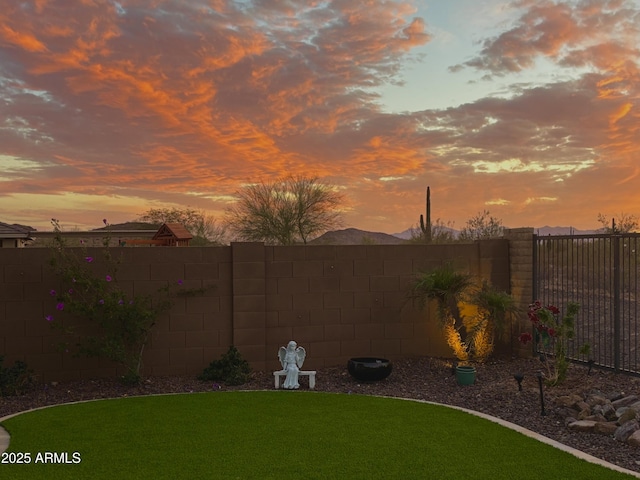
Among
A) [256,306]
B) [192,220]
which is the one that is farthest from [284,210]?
[256,306]

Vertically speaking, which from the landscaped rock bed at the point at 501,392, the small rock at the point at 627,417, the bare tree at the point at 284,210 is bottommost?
the landscaped rock bed at the point at 501,392

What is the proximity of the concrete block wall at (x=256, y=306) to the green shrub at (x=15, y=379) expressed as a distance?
0.91 feet

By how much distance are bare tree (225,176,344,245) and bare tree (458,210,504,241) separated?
524 cm

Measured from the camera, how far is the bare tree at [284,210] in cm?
2194

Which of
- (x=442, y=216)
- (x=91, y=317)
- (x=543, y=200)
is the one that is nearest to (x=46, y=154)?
(x=91, y=317)

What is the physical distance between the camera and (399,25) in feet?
33.3

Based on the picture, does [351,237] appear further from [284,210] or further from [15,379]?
[15,379]

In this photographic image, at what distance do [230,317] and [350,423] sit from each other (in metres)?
3.38

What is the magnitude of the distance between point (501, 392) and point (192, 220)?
2185cm

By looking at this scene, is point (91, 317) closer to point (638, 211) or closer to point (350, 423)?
point (350, 423)

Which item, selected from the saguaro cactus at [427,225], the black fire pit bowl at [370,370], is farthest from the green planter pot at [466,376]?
the saguaro cactus at [427,225]

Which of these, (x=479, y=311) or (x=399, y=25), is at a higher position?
(x=399, y=25)

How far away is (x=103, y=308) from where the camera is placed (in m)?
7.82

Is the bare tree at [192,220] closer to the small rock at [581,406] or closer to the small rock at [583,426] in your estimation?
the small rock at [581,406]
